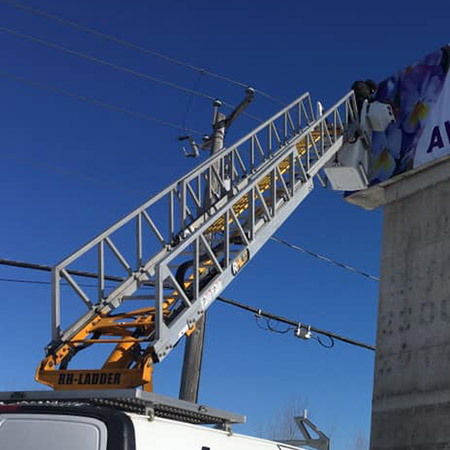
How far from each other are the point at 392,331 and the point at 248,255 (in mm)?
3358

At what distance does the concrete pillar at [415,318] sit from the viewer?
10781 mm

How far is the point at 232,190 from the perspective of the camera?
430 inches

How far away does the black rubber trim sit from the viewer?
397 cm

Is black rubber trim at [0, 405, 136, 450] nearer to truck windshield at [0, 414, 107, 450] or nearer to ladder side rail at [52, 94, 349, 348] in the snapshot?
truck windshield at [0, 414, 107, 450]

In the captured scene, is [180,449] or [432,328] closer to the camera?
[180,449]

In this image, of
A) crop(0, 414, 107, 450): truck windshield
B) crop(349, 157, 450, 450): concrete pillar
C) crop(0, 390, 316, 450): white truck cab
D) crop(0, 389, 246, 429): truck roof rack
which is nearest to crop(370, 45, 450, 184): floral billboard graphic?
crop(349, 157, 450, 450): concrete pillar

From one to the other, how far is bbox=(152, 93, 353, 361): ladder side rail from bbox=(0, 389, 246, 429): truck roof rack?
228cm

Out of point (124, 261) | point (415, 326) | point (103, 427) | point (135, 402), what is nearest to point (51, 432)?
point (103, 427)

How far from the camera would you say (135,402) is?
4.49m

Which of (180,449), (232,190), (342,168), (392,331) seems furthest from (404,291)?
(180,449)

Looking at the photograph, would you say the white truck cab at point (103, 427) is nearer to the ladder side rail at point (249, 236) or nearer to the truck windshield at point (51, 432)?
the truck windshield at point (51, 432)

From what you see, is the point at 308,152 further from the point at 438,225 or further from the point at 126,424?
the point at 126,424

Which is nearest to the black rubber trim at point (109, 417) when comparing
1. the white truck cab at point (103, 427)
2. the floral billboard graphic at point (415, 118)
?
the white truck cab at point (103, 427)

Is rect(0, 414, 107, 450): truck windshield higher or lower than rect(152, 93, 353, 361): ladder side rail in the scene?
lower
